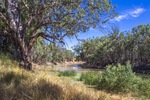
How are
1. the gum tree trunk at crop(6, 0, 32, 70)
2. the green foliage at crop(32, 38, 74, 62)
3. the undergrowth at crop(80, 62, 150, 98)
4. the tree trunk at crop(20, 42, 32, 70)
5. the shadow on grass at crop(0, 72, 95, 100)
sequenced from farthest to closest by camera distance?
the green foliage at crop(32, 38, 74, 62) → the undergrowth at crop(80, 62, 150, 98) → the tree trunk at crop(20, 42, 32, 70) → the gum tree trunk at crop(6, 0, 32, 70) → the shadow on grass at crop(0, 72, 95, 100)

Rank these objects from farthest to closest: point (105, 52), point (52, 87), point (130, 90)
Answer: point (105, 52) → point (130, 90) → point (52, 87)

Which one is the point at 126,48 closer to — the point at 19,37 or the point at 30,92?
the point at 19,37

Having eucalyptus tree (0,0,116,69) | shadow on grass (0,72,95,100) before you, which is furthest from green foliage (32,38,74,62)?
shadow on grass (0,72,95,100)

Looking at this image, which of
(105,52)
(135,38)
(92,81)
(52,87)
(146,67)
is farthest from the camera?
(105,52)

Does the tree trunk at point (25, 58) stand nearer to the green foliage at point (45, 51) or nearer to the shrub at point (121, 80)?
the green foliage at point (45, 51)

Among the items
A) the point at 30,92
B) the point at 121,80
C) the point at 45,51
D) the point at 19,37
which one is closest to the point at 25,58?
the point at 19,37

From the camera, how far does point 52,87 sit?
245 inches

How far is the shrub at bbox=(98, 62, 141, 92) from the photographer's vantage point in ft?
42.4

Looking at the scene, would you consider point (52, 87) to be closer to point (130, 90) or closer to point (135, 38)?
point (130, 90)

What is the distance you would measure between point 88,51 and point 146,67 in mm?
31590

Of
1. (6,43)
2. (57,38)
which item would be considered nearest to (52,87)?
(57,38)

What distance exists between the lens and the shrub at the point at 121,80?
12.9 m

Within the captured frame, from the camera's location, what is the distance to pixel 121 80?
13.2m

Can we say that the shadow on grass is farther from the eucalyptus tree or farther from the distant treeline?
the distant treeline
